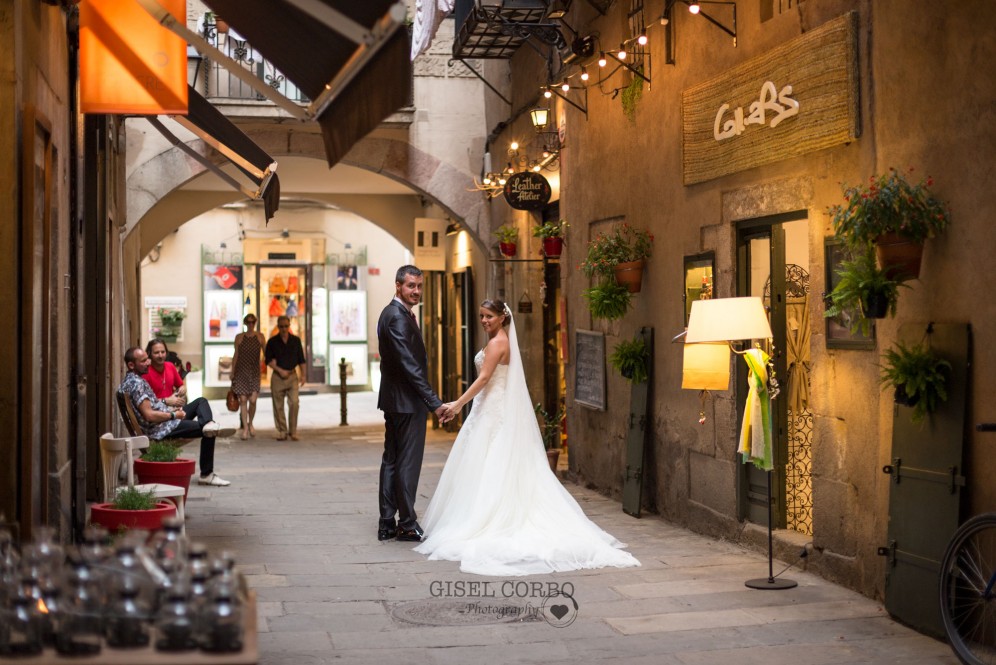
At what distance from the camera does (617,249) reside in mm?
10445

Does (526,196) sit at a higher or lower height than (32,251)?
higher

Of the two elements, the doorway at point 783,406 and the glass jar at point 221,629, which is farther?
the doorway at point 783,406

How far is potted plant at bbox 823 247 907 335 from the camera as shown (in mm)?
6176

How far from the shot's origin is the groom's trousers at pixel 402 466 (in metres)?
8.77

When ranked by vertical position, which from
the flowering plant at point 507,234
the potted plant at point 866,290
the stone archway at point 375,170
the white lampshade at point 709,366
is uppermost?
the stone archway at point 375,170

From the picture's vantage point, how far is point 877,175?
658 cm

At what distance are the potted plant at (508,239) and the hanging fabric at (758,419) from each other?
26.3 ft

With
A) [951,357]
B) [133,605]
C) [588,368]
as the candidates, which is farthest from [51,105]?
[588,368]

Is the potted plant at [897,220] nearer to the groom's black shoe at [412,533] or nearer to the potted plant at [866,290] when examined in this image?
the potted plant at [866,290]

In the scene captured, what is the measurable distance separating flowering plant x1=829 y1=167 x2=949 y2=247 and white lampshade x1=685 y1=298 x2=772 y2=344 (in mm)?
1045

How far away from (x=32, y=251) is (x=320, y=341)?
25216 mm

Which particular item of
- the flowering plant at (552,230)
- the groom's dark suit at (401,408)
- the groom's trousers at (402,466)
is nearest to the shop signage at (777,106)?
the groom's dark suit at (401,408)

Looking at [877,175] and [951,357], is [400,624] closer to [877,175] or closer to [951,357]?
[951,357]

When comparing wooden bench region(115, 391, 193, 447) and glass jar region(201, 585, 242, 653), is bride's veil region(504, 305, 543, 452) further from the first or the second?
glass jar region(201, 585, 242, 653)
